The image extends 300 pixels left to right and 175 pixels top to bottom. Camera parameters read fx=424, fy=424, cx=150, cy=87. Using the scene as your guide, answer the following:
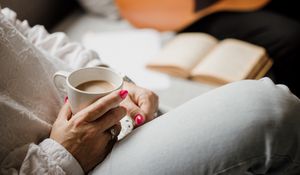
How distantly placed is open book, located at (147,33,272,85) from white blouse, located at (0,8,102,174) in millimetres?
377

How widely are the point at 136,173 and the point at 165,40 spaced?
0.71 meters

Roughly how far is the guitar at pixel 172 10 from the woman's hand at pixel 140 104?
55 cm

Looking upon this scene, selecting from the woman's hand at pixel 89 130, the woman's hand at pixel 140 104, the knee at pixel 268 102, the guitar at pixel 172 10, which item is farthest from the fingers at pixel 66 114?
the guitar at pixel 172 10

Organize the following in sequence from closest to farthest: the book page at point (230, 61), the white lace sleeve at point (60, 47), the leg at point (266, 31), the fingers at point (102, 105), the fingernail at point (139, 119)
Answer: the fingers at point (102, 105) < the fingernail at point (139, 119) < the white lace sleeve at point (60, 47) < the book page at point (230, 61) < the leg at point (266, 31)

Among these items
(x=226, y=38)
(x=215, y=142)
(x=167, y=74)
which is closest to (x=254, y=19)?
(x=226, y=38)

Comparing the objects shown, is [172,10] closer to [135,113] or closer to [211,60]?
[211,60]

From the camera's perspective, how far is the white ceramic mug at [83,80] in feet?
2.07

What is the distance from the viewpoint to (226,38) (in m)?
1.31

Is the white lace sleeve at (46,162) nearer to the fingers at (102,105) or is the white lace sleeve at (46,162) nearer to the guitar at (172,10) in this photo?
the fingers at (102,105)

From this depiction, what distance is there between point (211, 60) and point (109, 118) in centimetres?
55

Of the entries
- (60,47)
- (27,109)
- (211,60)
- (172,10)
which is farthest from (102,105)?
(172,10)

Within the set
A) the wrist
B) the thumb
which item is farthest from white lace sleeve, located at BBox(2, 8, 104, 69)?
the wrist

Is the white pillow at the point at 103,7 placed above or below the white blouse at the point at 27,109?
below

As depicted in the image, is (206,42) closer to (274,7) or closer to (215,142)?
(274,7)
